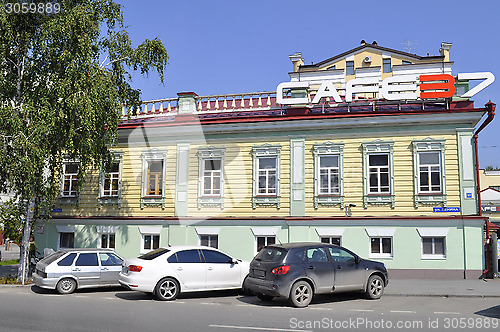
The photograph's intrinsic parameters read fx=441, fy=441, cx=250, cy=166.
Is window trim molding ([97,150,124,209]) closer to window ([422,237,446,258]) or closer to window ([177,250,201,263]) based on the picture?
window ([177,250,201,263])

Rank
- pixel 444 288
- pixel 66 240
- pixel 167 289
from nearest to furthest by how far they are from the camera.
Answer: pixel 167 289 < pixel 444 288 < pixel 66 240

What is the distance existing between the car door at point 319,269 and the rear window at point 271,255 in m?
0.68

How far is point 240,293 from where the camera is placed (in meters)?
13.6

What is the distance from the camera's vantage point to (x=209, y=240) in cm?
2005

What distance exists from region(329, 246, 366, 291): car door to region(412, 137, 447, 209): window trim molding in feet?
22.8

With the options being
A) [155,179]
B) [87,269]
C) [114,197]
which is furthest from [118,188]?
[87,269]

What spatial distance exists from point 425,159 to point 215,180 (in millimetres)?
9180

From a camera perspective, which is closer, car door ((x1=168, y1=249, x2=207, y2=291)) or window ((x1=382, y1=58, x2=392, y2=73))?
car door ((x1=168, y1=249, x2=207, y2=291))

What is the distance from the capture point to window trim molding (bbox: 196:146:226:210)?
20.0m

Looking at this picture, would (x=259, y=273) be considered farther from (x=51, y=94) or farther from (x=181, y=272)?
(x=51, y=94)

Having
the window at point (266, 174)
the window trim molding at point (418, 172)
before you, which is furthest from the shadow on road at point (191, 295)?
the window trim molding at point (418, 172)

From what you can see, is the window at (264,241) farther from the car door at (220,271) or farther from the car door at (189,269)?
the car door at (189,269)

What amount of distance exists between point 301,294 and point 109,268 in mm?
6439

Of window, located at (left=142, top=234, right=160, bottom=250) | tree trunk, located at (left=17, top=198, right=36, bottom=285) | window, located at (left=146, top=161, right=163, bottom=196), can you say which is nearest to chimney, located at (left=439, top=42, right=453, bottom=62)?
window, located at (left=146, top=161, right=163, bottom=196)
